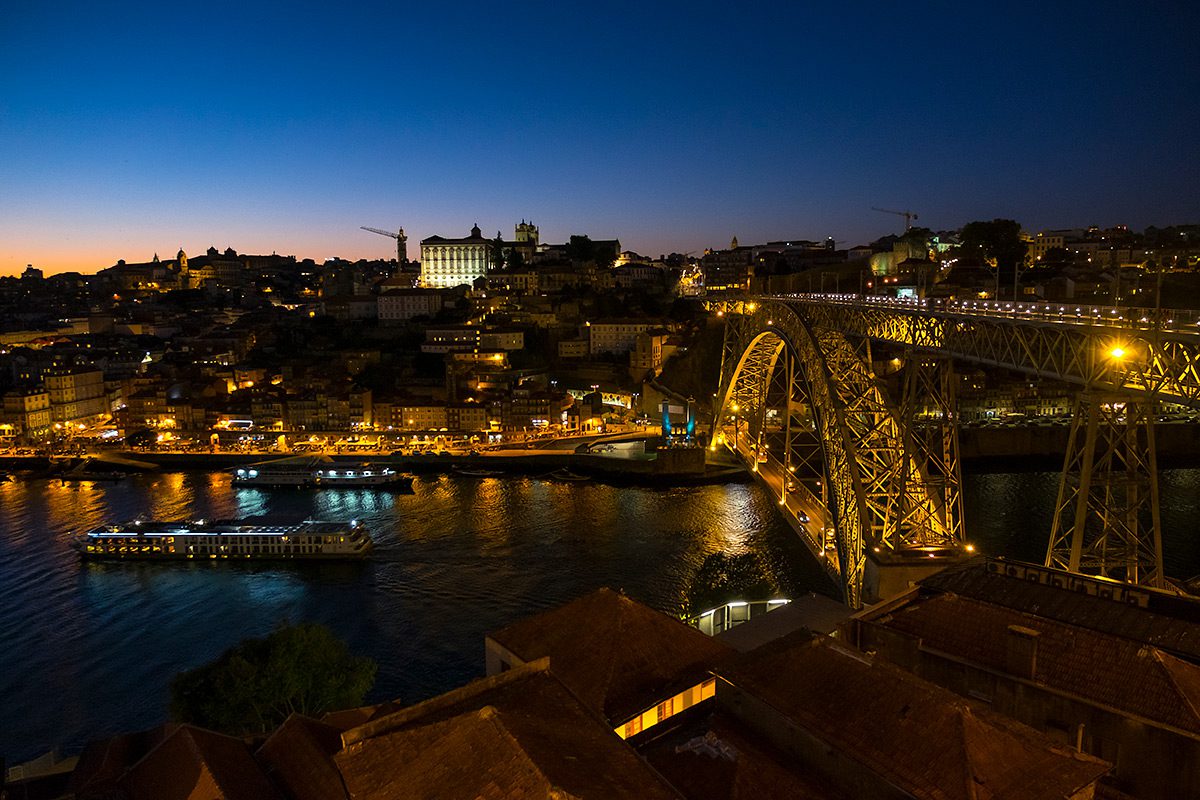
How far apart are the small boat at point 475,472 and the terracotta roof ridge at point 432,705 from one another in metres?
20.9

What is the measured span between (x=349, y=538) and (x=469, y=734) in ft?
45.1

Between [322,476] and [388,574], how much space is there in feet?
33.1

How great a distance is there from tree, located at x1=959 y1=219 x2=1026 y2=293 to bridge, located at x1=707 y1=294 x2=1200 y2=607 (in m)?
13.5

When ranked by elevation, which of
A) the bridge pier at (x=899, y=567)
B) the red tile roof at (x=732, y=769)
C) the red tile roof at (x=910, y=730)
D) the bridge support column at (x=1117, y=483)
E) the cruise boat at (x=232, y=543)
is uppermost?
the bridge support column at (x=1117, y=483)

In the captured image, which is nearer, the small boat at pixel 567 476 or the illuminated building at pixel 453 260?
the small boat at pixel 567 476

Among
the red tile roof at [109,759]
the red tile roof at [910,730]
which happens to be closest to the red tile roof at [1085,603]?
the red tile roof at [910,730]

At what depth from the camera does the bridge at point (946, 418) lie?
5598 millimetres

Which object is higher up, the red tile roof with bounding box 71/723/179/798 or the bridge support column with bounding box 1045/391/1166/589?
the bridge support column with bounding box 1045/391/1166/589

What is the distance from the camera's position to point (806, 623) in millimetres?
7777

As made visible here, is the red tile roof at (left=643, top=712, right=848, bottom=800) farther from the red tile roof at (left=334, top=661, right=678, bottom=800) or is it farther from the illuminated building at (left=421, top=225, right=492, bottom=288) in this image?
the illuminated building at (left=421, top=225, right=492, bottom=288)

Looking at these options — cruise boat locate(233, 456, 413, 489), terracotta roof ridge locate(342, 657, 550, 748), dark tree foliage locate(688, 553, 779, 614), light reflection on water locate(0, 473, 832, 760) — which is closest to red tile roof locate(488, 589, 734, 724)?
terracotta roof ridge locate(342, 657, 550, 748)

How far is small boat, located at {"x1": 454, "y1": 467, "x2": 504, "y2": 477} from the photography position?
83.8ft

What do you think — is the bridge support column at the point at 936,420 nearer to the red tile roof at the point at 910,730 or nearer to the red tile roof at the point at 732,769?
the red tile roof at the point at 910,730

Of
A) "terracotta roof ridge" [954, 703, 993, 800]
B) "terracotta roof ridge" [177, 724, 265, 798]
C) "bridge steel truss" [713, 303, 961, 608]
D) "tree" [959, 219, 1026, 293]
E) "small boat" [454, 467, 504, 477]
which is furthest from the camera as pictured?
"tree" [959, 219, 1026, 293]
